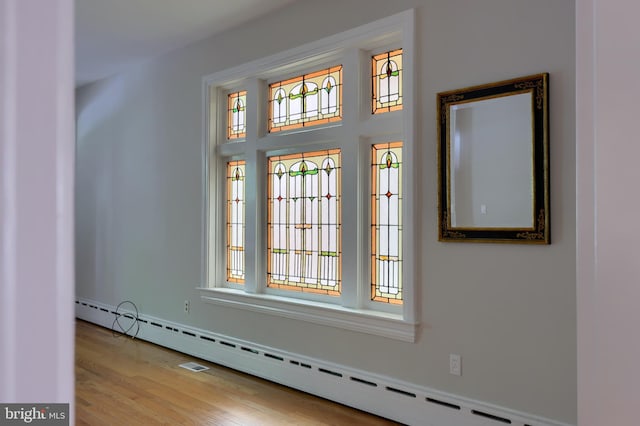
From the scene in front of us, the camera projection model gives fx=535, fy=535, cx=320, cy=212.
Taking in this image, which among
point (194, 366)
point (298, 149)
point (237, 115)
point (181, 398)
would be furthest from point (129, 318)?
point (298, 149)

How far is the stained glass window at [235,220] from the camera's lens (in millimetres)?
4555

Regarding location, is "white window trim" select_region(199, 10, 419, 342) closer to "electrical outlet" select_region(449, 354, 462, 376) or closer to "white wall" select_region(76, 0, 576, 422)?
"white wall" select_region(76, 0, 576, 422)

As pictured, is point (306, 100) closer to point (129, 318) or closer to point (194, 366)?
point (194, 366)

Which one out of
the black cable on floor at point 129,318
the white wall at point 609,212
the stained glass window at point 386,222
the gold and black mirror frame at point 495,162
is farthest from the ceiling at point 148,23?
the white wall at point 609,212

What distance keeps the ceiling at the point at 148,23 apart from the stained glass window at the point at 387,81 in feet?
3.02

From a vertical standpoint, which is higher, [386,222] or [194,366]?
[386,222]

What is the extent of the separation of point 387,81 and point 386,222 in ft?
3.00

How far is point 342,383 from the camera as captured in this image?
353 centimetres

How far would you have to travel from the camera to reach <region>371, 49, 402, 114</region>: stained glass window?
3.41m

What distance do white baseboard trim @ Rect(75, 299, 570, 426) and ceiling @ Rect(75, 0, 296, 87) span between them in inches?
101
